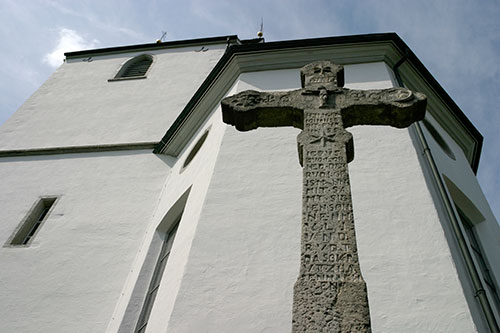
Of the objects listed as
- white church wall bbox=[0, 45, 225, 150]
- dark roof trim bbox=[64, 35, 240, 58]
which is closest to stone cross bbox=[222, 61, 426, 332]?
white church wall bbox=[0, 45, 225, 150]

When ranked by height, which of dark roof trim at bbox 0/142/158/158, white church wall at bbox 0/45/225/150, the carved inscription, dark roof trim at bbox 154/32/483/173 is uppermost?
white church wall at bbox 0/45/225/150

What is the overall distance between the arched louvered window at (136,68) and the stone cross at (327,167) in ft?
32.6

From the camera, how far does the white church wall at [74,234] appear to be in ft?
21.6

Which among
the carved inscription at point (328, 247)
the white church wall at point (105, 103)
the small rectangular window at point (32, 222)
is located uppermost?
the white church wall at point (105, 103)

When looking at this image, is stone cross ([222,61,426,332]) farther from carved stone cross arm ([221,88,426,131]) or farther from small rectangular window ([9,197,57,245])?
small rectangular window ([9,197,57,245])

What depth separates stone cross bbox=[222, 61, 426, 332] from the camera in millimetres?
2252

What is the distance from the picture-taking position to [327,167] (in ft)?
9.94

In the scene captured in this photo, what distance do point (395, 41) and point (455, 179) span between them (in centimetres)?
247

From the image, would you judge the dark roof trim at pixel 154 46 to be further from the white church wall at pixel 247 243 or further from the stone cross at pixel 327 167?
the stone cross at pixel 327 167

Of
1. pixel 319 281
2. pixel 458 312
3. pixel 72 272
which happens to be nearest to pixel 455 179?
pixel 458 312

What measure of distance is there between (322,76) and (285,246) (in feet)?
5.86

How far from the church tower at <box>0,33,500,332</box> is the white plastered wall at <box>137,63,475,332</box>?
15 mm

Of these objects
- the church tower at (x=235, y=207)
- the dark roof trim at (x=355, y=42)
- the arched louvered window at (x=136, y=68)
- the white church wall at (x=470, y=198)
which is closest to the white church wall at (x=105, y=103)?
the church tower at (x=235, y=207)

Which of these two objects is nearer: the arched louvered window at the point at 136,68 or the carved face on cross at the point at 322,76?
the carved face on cross at the point at 322,76
